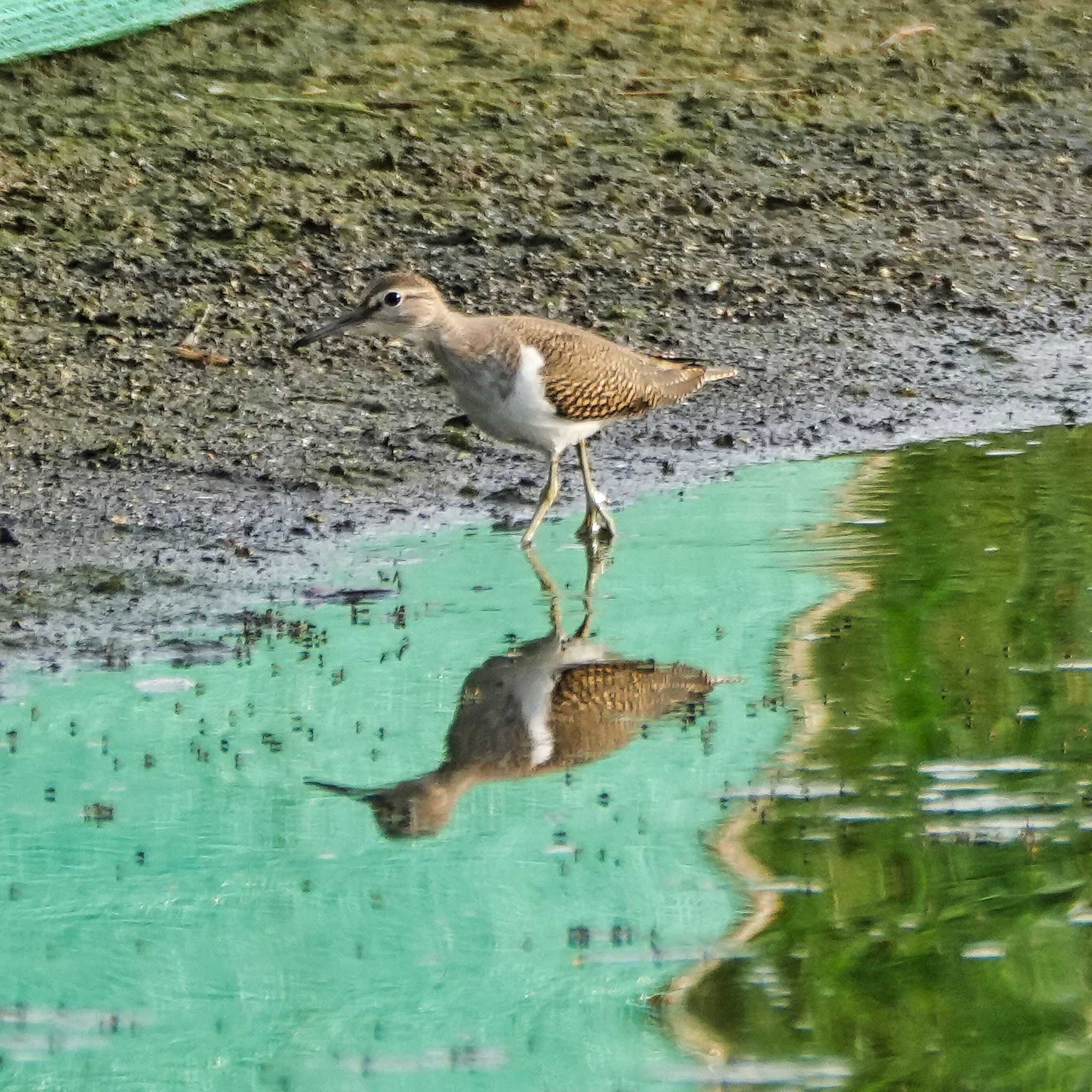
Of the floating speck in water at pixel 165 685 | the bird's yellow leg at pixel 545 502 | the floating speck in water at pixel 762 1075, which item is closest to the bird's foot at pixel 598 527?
the bird's yellow leg at pixel 545 502

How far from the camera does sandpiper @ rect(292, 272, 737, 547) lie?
675 centimetres

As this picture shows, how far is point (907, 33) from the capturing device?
12.1 meters

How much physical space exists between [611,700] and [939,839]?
3.66ft

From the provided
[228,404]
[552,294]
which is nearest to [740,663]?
[228,404]

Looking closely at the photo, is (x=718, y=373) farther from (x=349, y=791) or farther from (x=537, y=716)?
(x=349, y=791)

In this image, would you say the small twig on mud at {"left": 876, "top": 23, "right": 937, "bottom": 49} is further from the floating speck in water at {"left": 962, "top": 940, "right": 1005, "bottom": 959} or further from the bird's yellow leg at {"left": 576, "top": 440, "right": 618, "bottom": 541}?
the floating speck in water at {"left": 962, "top": 940, "right": 1005, "bottom": 959}

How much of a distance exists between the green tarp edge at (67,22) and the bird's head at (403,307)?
13.3 feet

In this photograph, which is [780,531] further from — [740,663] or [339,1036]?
[339,1036]

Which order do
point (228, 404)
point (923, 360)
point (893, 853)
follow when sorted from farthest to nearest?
1. point (923, 360)
2. point (228, 404)
3. point (893, 853)

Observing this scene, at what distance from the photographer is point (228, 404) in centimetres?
780

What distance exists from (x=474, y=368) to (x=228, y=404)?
136cm

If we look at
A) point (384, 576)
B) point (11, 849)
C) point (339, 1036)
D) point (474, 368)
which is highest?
point (474, 368)

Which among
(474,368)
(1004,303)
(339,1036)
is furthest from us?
(1004,303)

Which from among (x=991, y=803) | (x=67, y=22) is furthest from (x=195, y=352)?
(x=991, y=803)
